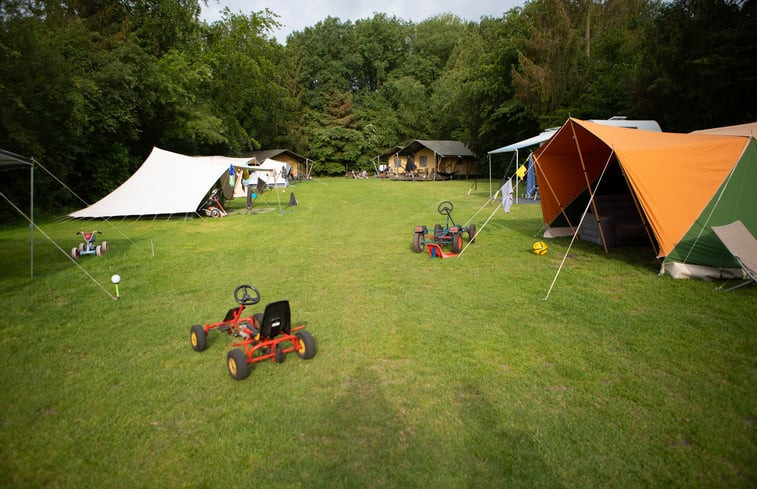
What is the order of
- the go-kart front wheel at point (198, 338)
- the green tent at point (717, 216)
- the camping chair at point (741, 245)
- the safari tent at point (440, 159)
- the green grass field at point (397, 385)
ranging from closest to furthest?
1. the green grass field at point (397, 385)
2. the go-kart front wheel at point (198, 338)
3. the camping chair at point (741, 245)
4. the green tent at point (717, 216)
5. the safari tent at point (440, 159)

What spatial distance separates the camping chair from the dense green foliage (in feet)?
31.5

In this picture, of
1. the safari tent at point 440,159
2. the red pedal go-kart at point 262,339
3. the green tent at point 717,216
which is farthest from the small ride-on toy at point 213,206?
the safari tent at point 440,159

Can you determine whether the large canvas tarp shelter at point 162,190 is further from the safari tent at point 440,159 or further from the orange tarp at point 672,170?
the safari tent at point 440,159

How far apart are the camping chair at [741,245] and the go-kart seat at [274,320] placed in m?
6.05

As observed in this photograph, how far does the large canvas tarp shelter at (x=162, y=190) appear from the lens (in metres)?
14.7

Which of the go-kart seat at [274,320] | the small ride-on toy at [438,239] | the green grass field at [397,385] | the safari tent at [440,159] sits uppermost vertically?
the safari tent at [440,159]

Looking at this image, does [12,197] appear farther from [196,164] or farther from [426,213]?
[426,213]

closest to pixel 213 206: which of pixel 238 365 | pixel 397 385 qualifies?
pixel 238 365

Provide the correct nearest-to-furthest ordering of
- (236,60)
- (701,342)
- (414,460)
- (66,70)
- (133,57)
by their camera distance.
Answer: (414,460) < (701,342) < (66,70) < (133,57) < (236,60)

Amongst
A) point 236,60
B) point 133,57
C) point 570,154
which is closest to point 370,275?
point 570,154

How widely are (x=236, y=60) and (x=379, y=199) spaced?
18373 millimetres

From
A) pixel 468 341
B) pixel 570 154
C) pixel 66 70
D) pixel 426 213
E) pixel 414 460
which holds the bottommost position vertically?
pixel 414 460

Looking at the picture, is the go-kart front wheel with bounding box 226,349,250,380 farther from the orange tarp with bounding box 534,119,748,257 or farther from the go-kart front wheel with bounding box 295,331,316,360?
the orange tarp with bounding box 534,119,748,257

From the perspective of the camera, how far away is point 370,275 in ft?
24.4
